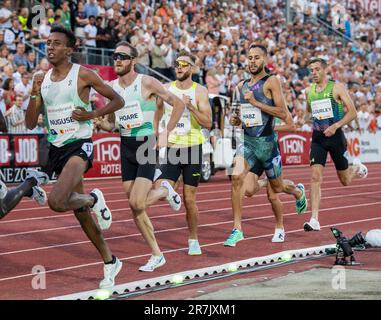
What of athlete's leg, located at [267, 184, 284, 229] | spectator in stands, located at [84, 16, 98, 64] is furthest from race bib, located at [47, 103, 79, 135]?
spectator in stands, located at [84, 16, 98, 64]

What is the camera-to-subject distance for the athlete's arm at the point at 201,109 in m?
10.7

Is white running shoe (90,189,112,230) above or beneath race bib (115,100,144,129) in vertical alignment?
beneath

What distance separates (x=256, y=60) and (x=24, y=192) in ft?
13.0

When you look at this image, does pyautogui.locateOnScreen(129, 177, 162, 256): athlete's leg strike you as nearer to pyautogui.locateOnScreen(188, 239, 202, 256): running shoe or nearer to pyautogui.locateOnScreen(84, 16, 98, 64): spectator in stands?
pyautogui.locateOnScreen(188, 239, 202, 256): running shoe

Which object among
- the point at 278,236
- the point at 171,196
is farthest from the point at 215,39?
the point at 171,196

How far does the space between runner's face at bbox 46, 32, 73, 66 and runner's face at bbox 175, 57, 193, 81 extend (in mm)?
2386

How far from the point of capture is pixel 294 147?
30359 millimetres

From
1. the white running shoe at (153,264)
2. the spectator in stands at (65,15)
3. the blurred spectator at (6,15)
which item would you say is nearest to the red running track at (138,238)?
the white running shoe at (153,264)

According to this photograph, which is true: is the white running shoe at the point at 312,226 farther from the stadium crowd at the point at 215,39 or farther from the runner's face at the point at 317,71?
the stadium crowd at the point at 215,39

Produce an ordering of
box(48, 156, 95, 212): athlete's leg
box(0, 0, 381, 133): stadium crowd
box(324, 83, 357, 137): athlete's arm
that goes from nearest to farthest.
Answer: box(48, 156, 95, 212): athlete's leg, box(324, 83, 357, 137): athlete's arm, box(0, 0, 381, 133): stadium crowd

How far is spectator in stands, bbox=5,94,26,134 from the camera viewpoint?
20.1m

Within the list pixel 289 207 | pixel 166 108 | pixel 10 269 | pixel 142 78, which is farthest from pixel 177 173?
pixel 289 207

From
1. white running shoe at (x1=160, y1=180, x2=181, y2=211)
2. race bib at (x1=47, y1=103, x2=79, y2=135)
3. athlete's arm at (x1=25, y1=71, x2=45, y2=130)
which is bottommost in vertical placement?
white running shoe at (x1=160, y1=180, x2=181, y2=211)
